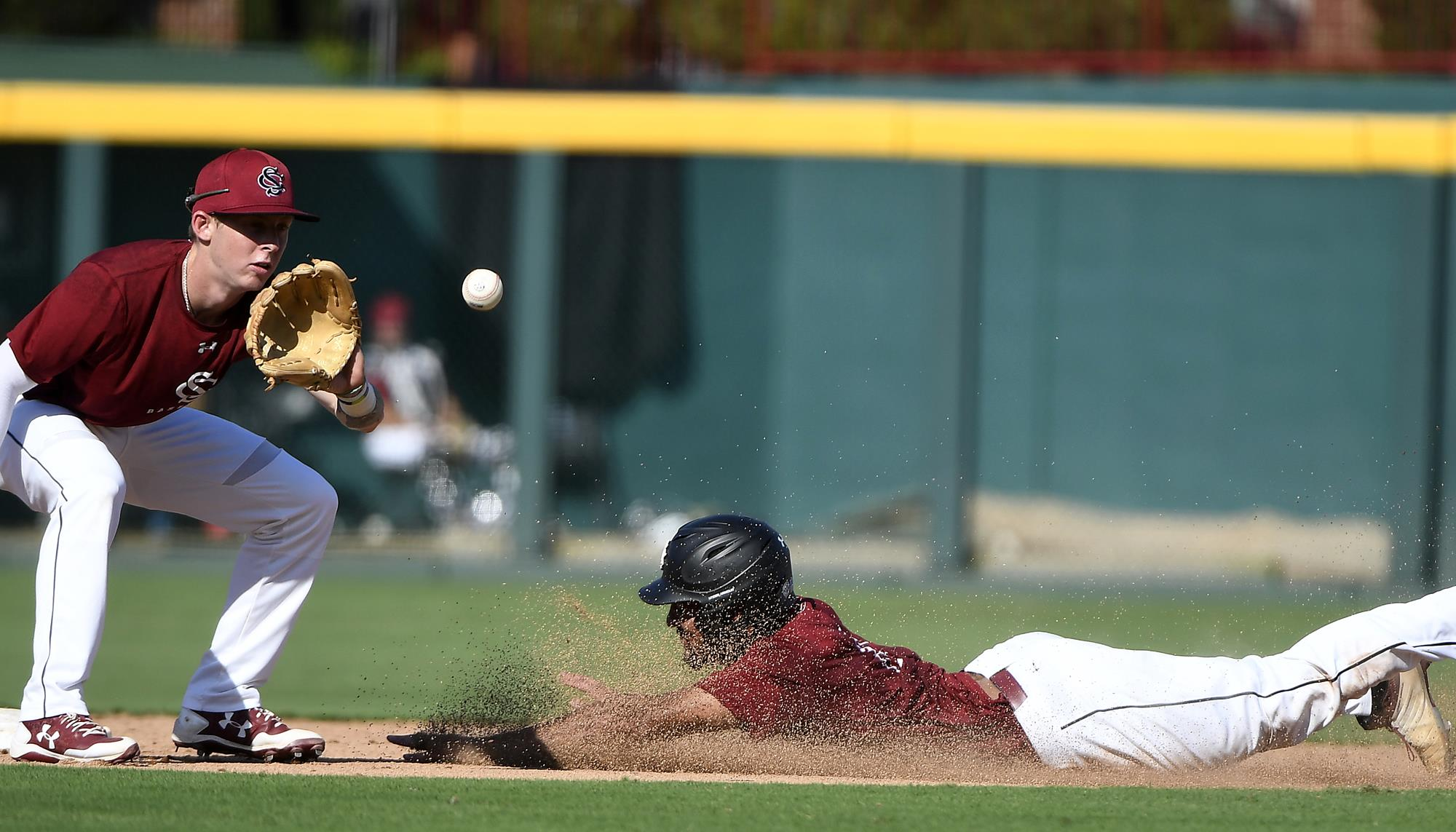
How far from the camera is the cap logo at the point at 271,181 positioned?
3.90 m

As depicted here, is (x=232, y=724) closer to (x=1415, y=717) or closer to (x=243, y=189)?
(x=243, y=189)

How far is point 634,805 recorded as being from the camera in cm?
333

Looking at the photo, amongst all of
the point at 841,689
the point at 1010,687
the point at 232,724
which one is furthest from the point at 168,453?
the point at 1010,687

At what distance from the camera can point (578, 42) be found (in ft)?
38.7

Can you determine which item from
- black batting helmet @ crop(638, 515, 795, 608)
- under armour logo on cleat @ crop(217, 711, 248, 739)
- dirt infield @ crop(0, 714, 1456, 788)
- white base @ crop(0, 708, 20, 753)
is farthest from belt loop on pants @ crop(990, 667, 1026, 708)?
white base @ crop(0, 708, 20, 753)

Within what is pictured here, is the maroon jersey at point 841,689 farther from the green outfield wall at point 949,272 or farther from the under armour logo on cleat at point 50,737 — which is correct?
the green outfield wall at point 949,272

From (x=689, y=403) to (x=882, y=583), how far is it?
93.9 inches

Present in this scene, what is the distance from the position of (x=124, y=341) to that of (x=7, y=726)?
1.02 meters

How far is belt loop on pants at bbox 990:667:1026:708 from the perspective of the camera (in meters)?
3.83

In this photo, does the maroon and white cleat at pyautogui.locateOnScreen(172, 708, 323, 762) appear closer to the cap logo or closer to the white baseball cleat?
the cap logo

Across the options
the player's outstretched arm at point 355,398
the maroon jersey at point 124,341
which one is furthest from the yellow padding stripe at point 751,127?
the maroon jersey at point 124,341

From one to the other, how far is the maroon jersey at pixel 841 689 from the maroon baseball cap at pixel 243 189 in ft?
5.21

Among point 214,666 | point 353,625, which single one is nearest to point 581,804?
point 214,666

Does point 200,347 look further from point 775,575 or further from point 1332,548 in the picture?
point 1332,548
